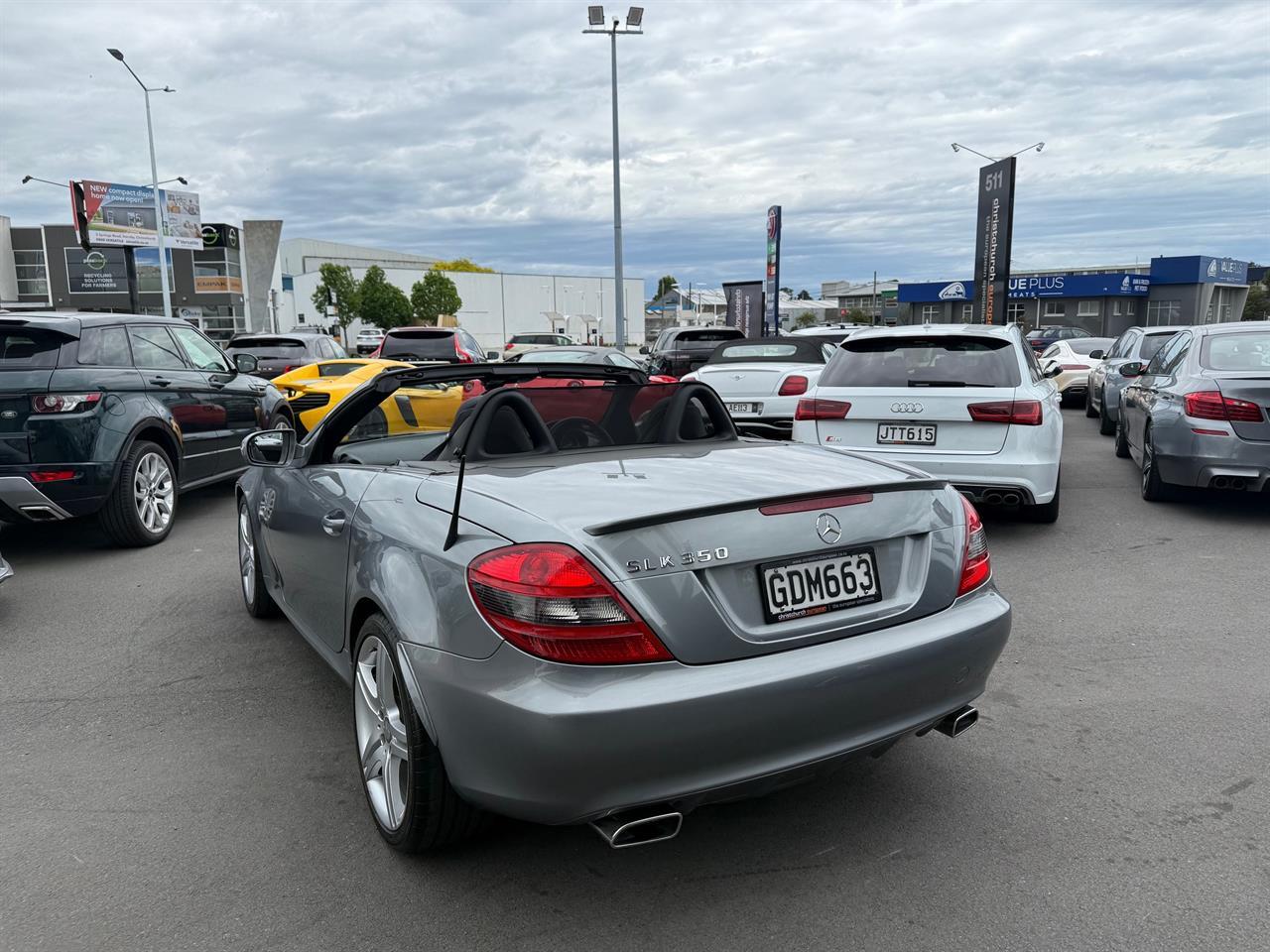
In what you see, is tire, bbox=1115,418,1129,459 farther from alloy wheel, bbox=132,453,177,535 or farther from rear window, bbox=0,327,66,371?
rear window, bbox=0,327,66,371

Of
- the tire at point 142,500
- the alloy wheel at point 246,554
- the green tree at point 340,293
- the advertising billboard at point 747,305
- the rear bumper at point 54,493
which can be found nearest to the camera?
the alloy wheel at point 246,554

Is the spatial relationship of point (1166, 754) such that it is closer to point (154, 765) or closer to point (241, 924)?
point (241, 924)

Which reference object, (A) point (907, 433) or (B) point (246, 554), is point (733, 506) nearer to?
(B) point (246, 554)

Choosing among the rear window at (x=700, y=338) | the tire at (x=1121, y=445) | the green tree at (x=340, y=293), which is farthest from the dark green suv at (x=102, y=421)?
the green tree at (x=340, y=293)

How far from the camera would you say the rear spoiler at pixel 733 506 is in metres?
2.43

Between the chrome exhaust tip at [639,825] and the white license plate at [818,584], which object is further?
the white license plate at [818,584]

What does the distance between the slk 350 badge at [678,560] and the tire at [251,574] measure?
3197mm

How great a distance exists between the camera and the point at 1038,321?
2933 inches

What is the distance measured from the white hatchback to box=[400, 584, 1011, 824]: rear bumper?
445 centimetres

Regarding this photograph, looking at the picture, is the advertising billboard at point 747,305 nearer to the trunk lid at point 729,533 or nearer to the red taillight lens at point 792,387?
the red taillight lens at point 792,387

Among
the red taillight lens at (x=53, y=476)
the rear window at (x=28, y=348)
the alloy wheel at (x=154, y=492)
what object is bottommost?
the alloy wheel at (x=154, y=492)

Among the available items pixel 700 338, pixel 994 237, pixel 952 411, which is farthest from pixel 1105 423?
pixel 994 237

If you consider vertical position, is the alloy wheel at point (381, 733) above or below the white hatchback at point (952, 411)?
below

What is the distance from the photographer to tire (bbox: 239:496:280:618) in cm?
510
